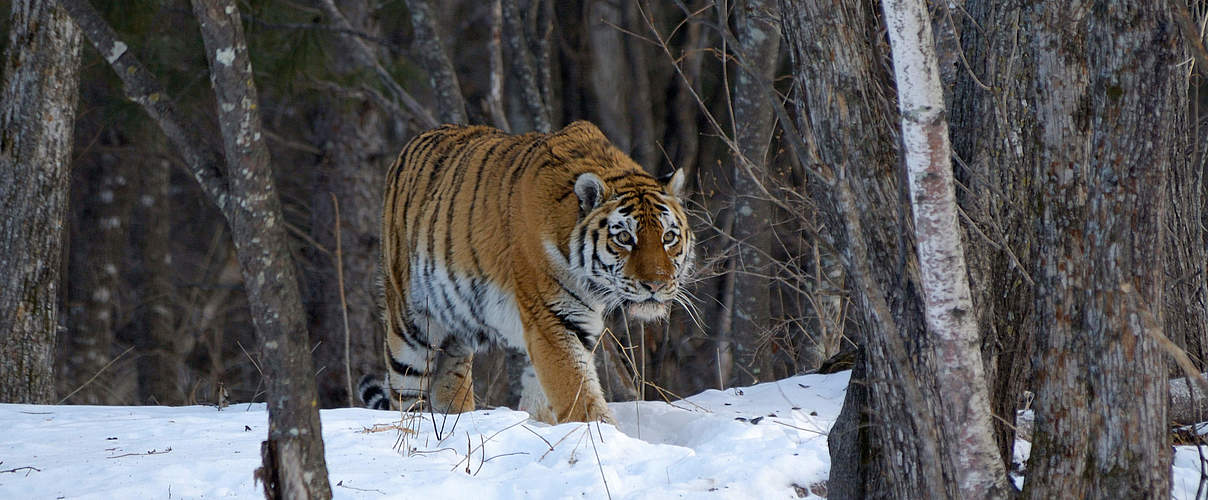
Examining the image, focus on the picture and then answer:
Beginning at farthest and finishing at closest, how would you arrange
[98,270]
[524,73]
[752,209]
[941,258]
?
[98,270] → [524,73] → [752,209] → [941,258]

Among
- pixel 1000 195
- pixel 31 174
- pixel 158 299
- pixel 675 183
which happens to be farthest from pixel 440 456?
pixel 158 299

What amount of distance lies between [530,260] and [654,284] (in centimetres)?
60

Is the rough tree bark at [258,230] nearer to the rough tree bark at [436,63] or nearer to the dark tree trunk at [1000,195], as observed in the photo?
the dark tree trunk at [1000,195]

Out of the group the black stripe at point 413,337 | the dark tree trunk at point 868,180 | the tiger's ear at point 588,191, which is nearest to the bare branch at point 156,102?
the dark tree trunk at point 868,180

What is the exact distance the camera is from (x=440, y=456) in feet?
13.4

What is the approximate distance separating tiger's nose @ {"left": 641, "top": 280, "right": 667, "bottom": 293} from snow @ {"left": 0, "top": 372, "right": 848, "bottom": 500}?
1.78 feet

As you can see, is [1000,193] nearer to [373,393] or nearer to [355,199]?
[373,393]

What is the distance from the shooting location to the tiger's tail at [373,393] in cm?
645

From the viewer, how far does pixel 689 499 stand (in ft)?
12.0

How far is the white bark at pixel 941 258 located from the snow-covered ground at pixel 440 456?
99cm

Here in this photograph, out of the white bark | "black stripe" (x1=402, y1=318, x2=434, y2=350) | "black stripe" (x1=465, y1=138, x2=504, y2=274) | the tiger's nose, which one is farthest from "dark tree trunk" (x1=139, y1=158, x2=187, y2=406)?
the white bark

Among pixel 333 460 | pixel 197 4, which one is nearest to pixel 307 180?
pixel 333 460

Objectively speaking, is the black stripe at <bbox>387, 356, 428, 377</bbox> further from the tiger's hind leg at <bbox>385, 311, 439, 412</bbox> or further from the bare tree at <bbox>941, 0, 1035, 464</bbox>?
the bare tree at <bbox>941, 0, 1035, 464</bbox>

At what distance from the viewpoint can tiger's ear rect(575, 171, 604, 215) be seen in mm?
5156
